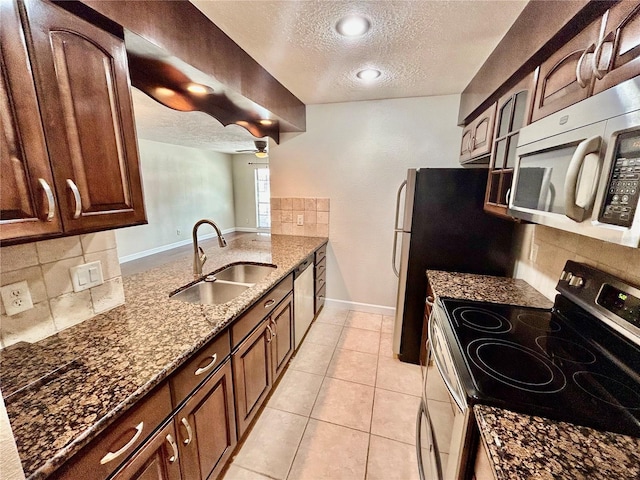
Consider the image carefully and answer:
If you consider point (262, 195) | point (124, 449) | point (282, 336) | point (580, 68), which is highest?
point (580, 68)

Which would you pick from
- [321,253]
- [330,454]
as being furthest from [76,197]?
[321,253]

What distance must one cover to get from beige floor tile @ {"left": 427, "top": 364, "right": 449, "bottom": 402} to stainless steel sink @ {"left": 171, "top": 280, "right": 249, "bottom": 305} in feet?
4.04

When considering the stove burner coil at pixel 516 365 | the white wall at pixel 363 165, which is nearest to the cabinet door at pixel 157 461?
the stove burner coil at pixel 516 365

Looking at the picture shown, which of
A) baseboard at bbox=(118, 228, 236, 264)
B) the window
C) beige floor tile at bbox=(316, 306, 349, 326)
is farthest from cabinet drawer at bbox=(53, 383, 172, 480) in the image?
the window

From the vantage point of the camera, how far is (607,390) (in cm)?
85

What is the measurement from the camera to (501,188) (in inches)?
57.7

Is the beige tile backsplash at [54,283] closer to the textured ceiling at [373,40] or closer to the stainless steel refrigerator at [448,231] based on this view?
the textured ceiling at [373,40]

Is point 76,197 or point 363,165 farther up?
point 363,165

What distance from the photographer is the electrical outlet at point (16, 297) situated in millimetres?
921

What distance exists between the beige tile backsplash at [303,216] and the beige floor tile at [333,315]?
3.00 feet

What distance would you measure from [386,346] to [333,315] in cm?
75

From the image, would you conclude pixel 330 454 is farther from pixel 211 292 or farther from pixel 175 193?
pixel 175 193

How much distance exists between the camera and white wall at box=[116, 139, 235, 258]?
5156 millimetres

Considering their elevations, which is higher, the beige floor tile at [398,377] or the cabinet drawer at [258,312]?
the cabinet drawer at [258,312]
